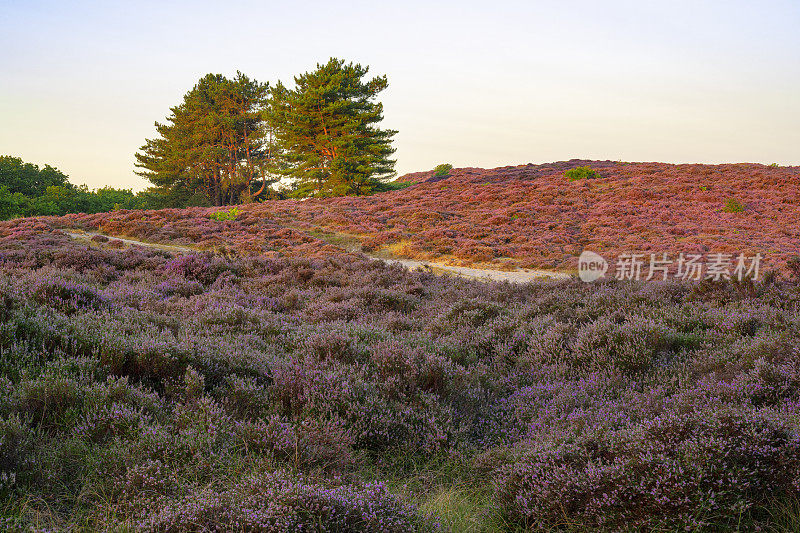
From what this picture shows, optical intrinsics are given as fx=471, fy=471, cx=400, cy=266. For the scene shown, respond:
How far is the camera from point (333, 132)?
3638 cm

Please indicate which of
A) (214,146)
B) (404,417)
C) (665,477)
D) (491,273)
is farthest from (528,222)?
(214,146)

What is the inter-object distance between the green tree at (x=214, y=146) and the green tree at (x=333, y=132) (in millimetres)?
5067

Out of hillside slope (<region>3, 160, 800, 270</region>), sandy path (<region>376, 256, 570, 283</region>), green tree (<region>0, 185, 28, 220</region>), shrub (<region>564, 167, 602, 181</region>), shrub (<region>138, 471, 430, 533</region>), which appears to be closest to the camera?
shrub (<region>138, 471, 430, 533</region>)

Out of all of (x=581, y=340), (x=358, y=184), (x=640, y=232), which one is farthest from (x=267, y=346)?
(x=358, y=184)

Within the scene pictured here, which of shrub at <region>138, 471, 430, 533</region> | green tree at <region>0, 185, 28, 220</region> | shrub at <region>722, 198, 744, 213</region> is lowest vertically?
shrub at <region>138, 471, 430, 533</region>

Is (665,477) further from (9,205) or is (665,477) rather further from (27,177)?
(27,177)

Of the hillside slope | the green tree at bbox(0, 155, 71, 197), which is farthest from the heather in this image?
the green tree at bbox(0, 155, 71, 197)

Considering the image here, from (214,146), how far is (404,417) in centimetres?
4045

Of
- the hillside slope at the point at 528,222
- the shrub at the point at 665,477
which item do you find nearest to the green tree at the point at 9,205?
the hillside slope at the point at 528,222

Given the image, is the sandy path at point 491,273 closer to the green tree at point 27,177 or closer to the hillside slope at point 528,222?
the hillside slope at point 528,222

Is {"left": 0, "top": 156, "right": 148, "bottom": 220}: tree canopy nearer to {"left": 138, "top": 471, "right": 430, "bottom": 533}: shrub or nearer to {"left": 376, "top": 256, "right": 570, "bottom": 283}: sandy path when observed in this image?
{"left": 376, "top": 256, "right": 570, "bottom": 283}: sandy path

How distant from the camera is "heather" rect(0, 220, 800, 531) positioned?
99.7 inches

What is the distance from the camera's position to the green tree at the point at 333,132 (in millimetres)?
34688

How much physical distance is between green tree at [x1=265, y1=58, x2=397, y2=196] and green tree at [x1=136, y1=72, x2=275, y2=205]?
16.6 feet
